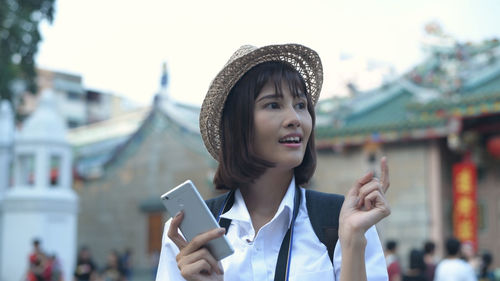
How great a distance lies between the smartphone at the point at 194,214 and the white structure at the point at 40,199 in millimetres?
12885

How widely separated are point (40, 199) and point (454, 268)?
34.1 feet

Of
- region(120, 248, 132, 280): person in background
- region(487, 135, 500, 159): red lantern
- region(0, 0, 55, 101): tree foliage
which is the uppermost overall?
region(0, 0, 55, 101): tree foliage

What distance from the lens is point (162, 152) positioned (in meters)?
19.8

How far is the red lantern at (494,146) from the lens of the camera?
12508 millimetres

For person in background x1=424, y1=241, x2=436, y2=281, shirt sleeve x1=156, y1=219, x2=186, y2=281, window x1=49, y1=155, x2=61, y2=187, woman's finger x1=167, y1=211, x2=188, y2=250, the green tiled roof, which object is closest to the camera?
woman's finger x1=167, y1=211, x2=188, y2=250

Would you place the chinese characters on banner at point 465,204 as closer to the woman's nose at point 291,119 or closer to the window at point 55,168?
the window at point 55,168

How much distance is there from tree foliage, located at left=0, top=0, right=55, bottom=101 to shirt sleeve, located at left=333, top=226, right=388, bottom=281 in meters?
9.99

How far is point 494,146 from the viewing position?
41.2 ft

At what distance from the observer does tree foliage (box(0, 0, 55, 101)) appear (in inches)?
432

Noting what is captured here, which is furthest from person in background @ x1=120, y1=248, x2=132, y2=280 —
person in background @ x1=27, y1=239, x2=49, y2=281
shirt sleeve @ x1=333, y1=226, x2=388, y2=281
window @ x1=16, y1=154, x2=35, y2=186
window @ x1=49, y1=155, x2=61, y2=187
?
shirt sleeve @ x1=333, y1=226, x2=388, y2=281

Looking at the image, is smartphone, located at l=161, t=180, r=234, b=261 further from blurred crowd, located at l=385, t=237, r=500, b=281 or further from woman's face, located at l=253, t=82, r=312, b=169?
blurred crowd, located at l=385, t=237, r=500, b=281

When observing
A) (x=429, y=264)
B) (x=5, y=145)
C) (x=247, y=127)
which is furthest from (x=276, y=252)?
(x=5, y=145)

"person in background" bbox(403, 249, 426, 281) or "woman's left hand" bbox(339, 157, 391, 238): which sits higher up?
"woman's left hand" bbox(339, 157, 391, 238)

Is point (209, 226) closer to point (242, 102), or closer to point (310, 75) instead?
point (242, 102)
